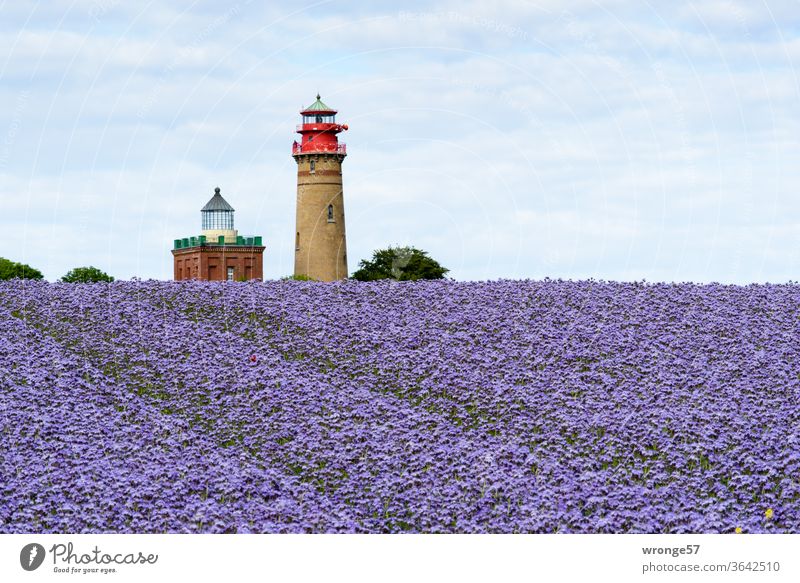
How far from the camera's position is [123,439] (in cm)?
1675

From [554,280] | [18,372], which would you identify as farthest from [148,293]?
[554,280]

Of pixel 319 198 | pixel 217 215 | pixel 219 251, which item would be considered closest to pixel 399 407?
pixel 319 198

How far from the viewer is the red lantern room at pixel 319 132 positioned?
279 feet

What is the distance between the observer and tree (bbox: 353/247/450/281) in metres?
86.4

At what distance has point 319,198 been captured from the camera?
3324 inches

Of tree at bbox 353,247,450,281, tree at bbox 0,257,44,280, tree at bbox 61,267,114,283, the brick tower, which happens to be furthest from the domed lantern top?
tree at bbox 0,257,44,280

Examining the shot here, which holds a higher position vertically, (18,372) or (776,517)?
(18,372)

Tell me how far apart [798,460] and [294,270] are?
69.8 meters

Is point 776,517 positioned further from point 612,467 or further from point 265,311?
point 265,311

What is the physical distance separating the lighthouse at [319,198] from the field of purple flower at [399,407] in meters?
55.1

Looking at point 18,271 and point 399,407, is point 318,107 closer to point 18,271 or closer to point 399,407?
point 18,271
